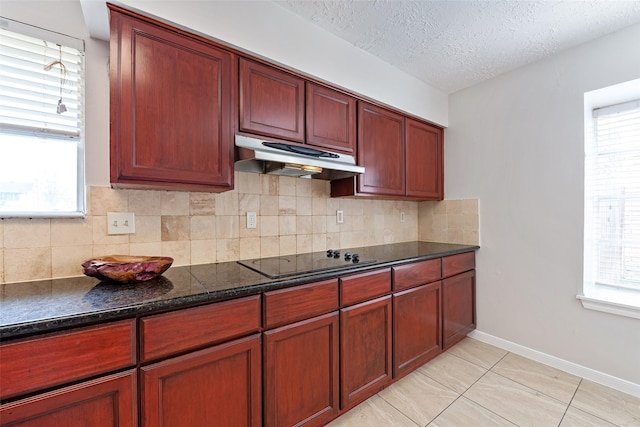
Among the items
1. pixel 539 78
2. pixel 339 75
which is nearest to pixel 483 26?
pixel 539 78

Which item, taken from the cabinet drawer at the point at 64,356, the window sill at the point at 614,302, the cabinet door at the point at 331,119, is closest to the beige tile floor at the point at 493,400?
the window sill at the point at 614,302

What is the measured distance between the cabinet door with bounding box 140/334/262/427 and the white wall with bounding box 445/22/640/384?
2.37 m

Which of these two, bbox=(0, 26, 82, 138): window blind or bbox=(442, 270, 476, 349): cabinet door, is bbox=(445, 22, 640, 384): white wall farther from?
bbox=(0, 26, 82, 138): window blind

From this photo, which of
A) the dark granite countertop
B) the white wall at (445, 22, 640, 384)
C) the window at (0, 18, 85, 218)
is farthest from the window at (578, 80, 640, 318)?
the window at (0, 18, 85, 218)

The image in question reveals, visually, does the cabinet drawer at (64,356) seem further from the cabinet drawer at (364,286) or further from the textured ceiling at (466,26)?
the textured ceiling at (466,26)

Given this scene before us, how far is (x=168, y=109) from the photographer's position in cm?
136

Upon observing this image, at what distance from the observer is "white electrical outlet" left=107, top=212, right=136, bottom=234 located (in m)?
1.46

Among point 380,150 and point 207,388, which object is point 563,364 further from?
point 207,388

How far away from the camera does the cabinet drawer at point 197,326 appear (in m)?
1.03

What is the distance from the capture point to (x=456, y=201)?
9.34 feet

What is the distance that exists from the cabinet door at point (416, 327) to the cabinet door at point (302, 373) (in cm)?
59

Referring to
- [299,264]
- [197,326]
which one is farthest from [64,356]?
[299,264]

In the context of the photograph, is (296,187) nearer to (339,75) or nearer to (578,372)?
(339,75)

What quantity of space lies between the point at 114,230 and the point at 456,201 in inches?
115
